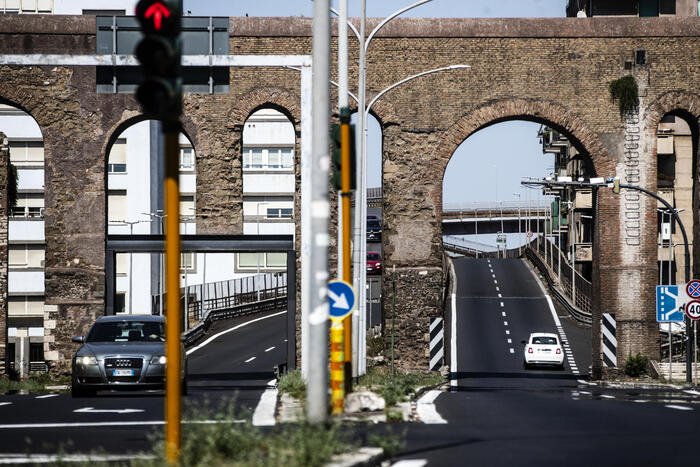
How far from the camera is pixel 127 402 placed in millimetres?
19297

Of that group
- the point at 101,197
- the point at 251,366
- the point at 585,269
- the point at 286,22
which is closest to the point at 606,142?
the point at 286,22

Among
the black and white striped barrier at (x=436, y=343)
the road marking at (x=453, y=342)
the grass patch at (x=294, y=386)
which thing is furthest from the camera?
the road marking at (x=453, y=342)

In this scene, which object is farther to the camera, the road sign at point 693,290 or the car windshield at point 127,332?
the road sign at point 693,290

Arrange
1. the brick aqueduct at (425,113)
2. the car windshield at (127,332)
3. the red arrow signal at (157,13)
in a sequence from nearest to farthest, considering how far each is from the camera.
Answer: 1. the red arrow signal at (157,13)
2. the car windshield at (127,332)
3. the brick aqueduct at (425,113)

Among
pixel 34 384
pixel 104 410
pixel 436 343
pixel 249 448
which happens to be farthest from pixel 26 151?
pixel 249 448

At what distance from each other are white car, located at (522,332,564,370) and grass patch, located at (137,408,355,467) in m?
36.5

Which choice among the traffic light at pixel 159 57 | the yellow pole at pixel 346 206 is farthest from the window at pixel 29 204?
the traffic light at pixel 159 57

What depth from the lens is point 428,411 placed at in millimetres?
16562

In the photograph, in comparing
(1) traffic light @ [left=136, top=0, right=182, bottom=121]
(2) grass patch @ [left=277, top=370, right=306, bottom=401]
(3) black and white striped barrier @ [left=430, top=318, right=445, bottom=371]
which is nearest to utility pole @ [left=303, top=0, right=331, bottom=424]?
(1) traffic light @ [left=136, top=0, right=182, bottom=121]

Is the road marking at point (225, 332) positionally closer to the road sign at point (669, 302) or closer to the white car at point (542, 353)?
the white car at point (542, 353)

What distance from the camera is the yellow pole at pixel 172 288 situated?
8625mm

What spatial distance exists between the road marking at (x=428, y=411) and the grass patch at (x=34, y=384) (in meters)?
10.6

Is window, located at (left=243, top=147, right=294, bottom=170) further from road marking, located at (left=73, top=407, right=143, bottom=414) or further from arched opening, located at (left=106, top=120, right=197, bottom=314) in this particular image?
road marking, located at (left=73, top=407, right=143, bottom=414)

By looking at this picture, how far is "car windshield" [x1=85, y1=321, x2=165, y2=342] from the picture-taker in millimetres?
21828
